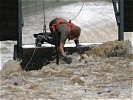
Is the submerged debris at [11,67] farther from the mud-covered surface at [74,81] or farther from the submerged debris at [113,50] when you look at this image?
the submerged debris at [113,50]

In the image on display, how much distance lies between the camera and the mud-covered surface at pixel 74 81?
28.0 ft

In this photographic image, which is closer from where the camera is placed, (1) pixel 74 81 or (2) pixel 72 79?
(1) pixel 74 81

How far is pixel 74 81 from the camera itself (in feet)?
32.6

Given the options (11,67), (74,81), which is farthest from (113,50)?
(74,81)

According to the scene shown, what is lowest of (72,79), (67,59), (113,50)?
(113,50)

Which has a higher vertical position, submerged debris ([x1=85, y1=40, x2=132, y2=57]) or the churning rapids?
the churning rapids

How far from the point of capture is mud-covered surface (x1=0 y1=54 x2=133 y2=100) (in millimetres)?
8523

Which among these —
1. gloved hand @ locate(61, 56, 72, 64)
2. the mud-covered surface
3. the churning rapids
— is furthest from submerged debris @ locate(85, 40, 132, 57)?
gloved hand @ locate(61, 56, 72, 64)

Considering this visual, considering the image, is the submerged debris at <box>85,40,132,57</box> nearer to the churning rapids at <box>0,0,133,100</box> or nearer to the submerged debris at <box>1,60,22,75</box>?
the churning rapids at <box>0,0,133,100</box>

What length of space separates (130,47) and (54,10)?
13.4m

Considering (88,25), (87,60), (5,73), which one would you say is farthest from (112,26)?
(5,73)

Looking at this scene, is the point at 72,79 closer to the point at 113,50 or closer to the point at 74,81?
the point at 74,81

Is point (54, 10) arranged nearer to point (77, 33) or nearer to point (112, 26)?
point (112, 26)

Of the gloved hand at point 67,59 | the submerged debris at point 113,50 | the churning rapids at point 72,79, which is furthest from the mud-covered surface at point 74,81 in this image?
the submerged debris at point 113,50
